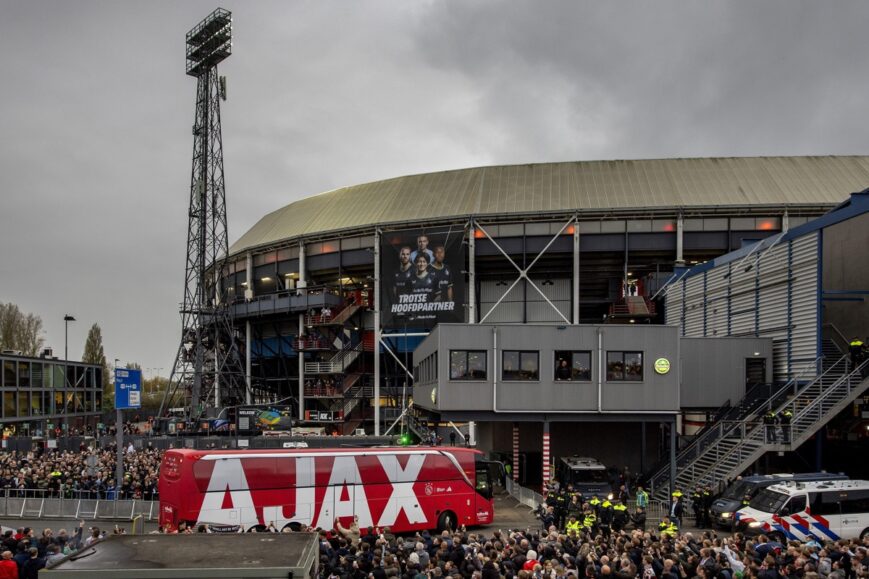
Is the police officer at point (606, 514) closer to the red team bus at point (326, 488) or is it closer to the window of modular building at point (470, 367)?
the red team bus at point (326, 488)

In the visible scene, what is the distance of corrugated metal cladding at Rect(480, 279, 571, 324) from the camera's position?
62375 mm

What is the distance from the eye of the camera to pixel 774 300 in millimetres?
35969

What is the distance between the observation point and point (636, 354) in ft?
106

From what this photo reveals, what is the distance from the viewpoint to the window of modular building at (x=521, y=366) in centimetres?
3262

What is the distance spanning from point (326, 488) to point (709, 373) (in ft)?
75.0

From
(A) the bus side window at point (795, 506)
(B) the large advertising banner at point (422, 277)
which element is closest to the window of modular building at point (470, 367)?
(A) the bus side window at point (795, 506)

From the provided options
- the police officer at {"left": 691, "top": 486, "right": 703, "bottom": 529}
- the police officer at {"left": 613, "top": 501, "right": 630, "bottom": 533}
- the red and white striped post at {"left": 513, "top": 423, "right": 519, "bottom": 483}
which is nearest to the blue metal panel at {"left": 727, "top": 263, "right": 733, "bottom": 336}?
the red and white striped post at {"left": 513, "top": 423, "right": 519, "bottom": 483}

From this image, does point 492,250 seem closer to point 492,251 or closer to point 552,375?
point 492,251

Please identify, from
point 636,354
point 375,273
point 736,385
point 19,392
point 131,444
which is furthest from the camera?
point 19,392

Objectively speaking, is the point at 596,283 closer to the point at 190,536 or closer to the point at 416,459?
the point at 416,459

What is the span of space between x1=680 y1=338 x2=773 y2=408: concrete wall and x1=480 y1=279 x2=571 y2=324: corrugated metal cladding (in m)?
25.2

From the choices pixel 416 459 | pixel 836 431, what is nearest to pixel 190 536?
pixel 416 459

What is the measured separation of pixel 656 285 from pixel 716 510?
32732mm

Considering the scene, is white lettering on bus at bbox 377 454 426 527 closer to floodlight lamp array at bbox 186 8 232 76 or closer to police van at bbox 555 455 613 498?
police van at bbox 555 455 613 498
